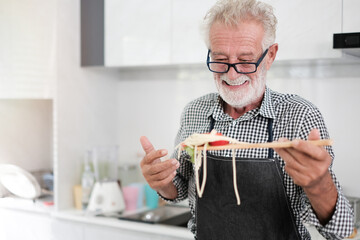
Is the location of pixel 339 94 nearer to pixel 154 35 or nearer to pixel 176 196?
pixel 154 35

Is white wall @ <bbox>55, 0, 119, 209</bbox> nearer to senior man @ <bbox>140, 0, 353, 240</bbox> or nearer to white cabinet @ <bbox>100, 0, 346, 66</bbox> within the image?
white cabinet @ <bbox>100, 0, 346, 66</bbox>

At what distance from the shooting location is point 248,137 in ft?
4.23

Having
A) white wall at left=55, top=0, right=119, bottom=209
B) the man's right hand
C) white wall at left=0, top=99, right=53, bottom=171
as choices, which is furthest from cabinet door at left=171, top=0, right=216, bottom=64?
the man's right hand

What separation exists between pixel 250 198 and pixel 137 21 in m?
1.31

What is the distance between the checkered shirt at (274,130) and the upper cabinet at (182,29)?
43 cm

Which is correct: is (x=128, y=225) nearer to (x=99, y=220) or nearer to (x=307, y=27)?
(x=99, y=220)

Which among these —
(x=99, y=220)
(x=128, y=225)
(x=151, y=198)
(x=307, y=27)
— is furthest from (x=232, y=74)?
(x=151, y=198)

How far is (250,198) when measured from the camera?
128cm

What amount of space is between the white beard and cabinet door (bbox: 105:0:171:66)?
99 centimetres

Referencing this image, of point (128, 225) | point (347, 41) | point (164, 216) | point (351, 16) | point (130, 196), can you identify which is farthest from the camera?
point (130, 196)

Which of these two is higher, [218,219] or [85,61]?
[85,61]

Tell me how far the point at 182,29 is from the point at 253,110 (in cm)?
98

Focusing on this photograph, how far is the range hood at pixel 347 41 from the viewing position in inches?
65.3

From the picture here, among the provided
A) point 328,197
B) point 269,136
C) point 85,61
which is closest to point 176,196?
point 269,136
